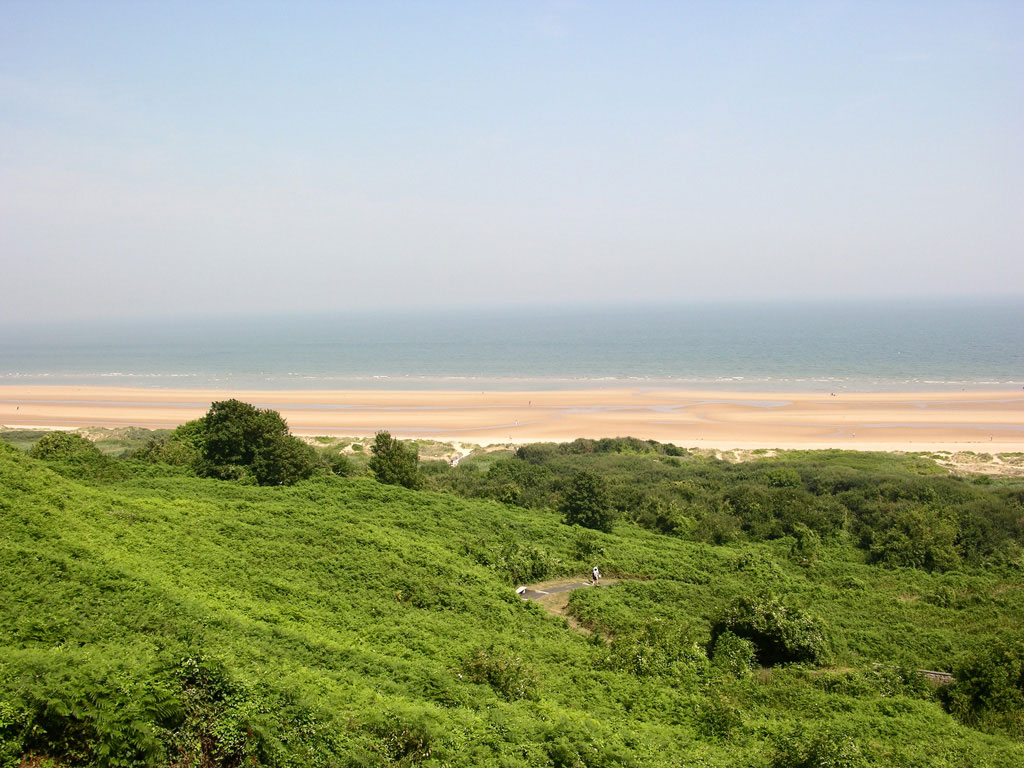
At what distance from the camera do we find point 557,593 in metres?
19.6

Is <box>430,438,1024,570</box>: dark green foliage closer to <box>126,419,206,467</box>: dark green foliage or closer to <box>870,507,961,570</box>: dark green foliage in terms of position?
<box>870,507,961,570</box>: dark green foliage

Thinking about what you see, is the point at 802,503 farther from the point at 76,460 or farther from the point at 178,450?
the point at 76,460

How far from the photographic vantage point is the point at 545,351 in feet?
386

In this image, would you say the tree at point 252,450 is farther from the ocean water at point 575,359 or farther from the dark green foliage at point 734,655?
the ocean water at point 575,359

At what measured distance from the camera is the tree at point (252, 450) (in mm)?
26000

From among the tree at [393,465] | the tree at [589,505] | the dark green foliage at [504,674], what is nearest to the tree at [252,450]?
the tree at [393,465]

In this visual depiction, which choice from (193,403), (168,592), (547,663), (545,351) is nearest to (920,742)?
(547,663)

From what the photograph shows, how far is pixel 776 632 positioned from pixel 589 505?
35.5 ft

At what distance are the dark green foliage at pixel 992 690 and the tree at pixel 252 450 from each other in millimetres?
22974

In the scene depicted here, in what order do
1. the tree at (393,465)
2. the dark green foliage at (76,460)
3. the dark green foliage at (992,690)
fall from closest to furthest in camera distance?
the dark green foliage at (992,690), the dark green foliage at (76,460), the tree at (393,465)

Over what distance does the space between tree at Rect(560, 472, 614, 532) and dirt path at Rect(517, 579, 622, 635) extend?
5318 millimetres

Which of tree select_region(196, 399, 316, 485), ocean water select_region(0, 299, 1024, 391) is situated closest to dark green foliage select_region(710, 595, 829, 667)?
tree select_region(196, 399, 316, 485)

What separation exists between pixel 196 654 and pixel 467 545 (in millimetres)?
12044

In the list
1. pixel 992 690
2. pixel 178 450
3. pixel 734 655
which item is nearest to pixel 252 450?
pixel 178 450
